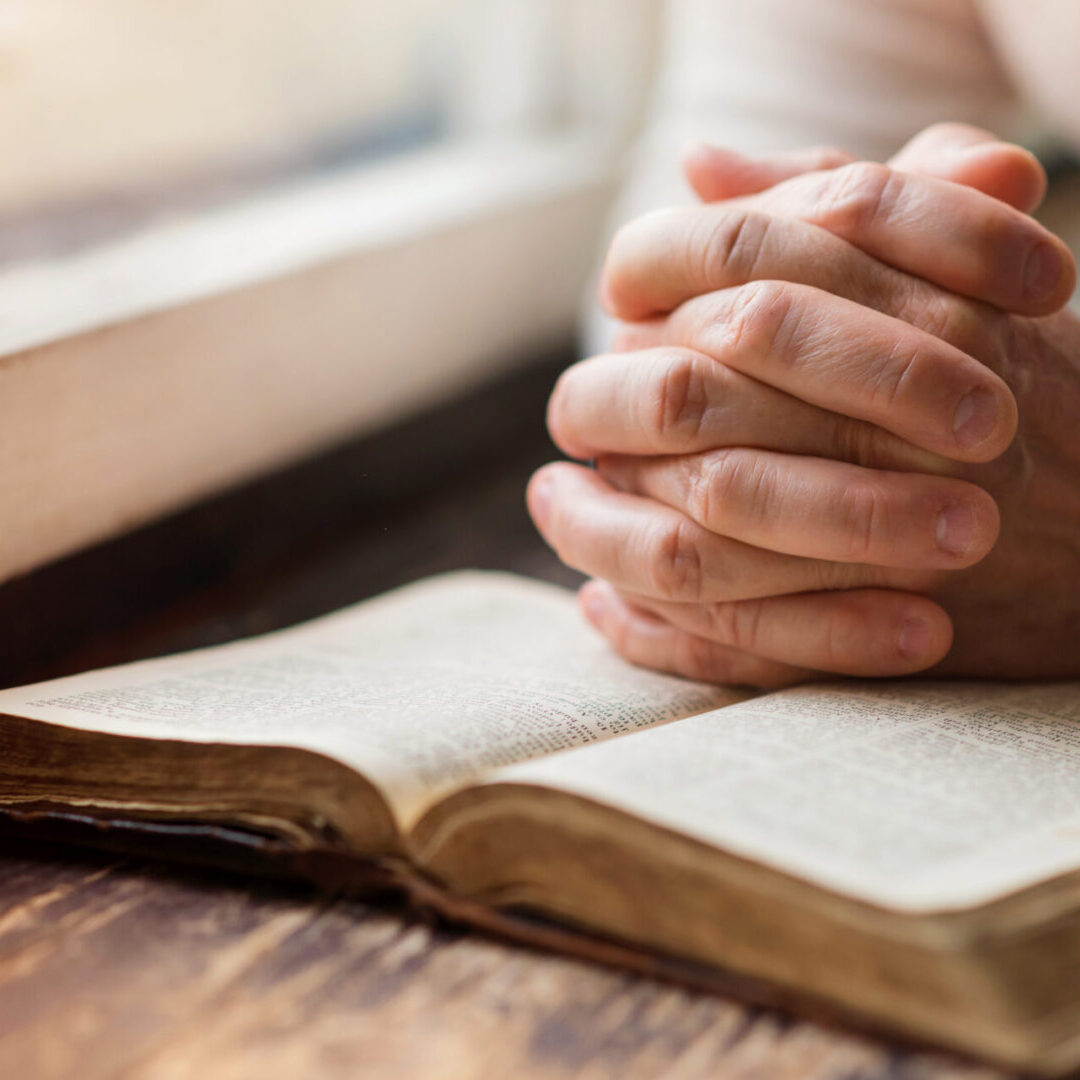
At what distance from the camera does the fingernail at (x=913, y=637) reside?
0.61 meters

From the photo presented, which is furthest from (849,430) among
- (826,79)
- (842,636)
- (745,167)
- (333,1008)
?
(826,79)

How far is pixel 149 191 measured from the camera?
3.56ft

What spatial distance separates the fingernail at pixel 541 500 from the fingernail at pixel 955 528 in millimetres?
243

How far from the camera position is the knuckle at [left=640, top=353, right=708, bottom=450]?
62cm

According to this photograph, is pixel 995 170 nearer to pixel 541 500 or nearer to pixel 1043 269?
pixel 1043 269

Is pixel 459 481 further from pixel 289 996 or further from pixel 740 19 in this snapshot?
pixel 289 996

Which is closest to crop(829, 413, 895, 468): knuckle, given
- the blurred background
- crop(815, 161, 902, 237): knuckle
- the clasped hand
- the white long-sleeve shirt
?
the clasped hand

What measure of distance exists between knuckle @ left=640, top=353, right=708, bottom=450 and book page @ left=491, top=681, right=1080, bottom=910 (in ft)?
0.49

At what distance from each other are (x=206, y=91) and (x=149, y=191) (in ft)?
0.46

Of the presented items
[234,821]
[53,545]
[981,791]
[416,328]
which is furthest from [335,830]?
[416,328]

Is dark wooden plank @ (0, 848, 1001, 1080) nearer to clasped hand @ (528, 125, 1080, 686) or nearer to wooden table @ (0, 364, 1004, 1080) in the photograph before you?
wooden table @ (0, 364, 1004, 1080)

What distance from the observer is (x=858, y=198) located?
0.62 metres

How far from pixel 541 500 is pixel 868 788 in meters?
0.32

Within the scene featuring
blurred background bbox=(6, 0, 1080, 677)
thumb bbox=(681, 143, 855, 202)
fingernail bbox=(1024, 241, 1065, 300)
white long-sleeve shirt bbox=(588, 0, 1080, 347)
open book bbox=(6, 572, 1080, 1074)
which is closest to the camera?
open book bbox=(6, 572, 1080, 1074)
